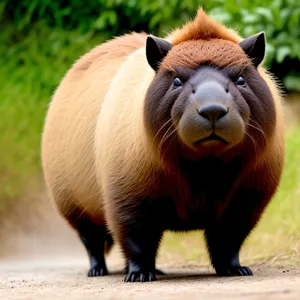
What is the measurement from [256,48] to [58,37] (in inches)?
313

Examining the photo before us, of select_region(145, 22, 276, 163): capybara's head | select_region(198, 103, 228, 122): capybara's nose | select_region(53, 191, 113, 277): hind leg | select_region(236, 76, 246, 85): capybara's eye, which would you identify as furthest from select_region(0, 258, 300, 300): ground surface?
select_region(236, 76, 246, 85): capybara's eye

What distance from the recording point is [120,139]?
598cm

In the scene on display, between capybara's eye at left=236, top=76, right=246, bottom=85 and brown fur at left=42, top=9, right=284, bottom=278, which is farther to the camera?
brown fur at left=42, top=9, right=284, bottom=278

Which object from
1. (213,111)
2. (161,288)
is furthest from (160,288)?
(213,111)

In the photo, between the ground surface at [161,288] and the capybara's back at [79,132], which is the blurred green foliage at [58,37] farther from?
the ground surface at [161,288]

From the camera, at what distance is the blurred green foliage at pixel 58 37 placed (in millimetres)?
11891

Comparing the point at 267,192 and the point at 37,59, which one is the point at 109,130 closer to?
the point at 267,192

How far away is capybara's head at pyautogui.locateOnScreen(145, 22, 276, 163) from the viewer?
16.6 ft

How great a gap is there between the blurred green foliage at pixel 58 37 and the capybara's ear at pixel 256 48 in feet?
19.7

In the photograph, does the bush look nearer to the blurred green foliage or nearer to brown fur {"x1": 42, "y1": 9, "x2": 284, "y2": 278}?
the blurred green foliage

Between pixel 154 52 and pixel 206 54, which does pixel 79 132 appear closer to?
pixel 154 52

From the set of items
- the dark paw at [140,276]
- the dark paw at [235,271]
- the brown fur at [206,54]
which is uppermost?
the brown fur at [206,54]

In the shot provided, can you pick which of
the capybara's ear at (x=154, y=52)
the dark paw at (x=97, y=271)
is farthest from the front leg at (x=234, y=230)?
the dark paw at (x=97, y=271)

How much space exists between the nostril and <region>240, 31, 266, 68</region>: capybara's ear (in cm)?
71
